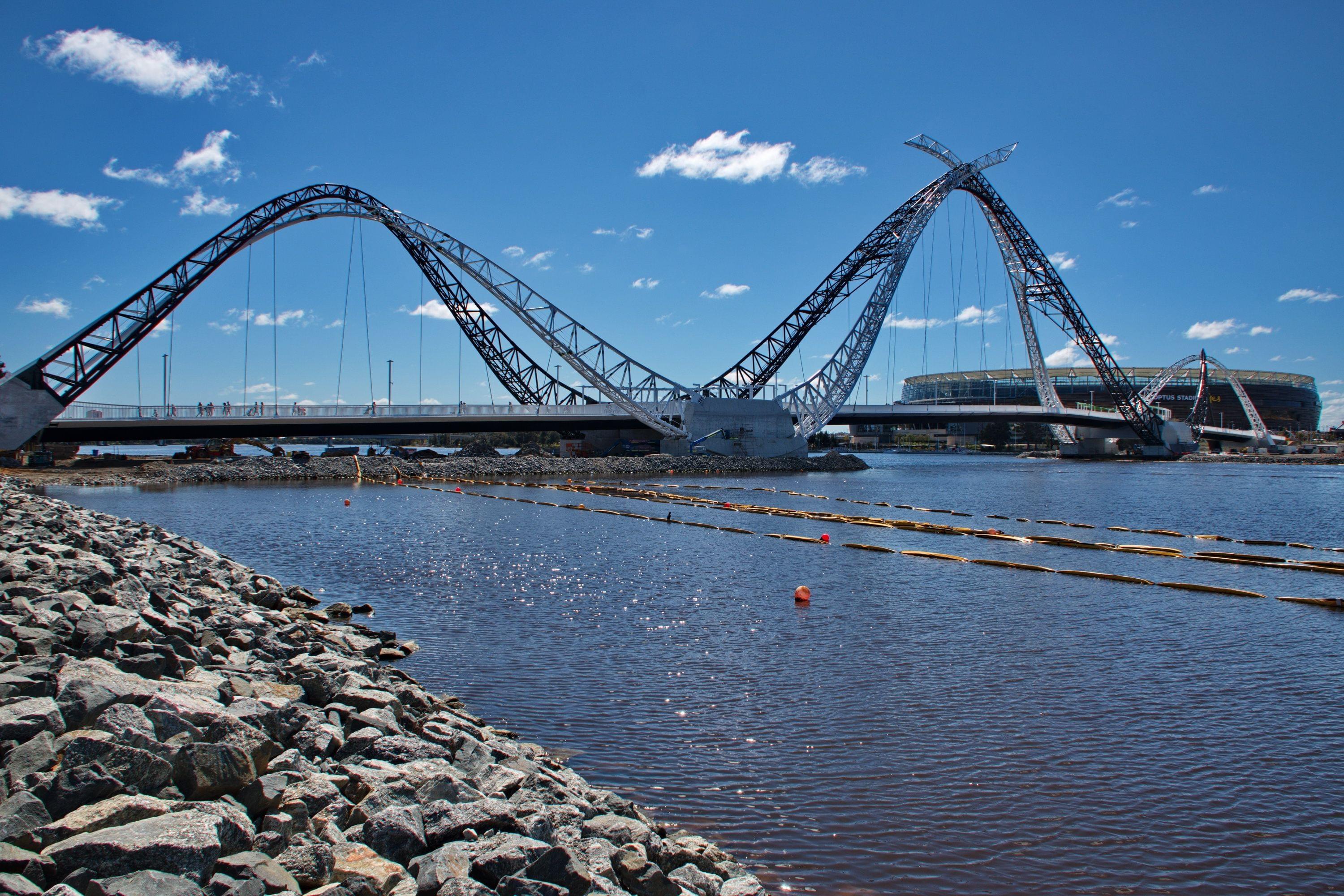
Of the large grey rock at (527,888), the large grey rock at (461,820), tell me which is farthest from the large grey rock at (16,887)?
the large grey rock at (527,888)

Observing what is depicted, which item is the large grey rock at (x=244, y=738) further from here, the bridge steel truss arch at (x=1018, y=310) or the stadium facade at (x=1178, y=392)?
the stadium facade at (x=1178, y=392)

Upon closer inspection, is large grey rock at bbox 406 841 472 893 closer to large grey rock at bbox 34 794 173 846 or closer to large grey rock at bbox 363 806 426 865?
large grey rock at bbox 363 806 426 865

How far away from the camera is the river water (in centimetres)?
680

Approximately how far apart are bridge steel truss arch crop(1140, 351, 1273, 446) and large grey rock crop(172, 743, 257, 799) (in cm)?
12191

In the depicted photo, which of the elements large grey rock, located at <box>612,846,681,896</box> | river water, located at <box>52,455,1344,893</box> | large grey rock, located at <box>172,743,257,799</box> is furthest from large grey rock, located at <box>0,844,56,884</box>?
river water, located at <box>52,455,1344,893</box>

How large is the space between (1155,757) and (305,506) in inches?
1431

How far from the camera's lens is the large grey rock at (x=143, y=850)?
3984 mm

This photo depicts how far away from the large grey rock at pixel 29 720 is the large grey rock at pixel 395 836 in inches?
84.8

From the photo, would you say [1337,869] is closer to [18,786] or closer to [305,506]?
[18,786]

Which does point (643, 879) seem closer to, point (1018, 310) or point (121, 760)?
point (121, 760)

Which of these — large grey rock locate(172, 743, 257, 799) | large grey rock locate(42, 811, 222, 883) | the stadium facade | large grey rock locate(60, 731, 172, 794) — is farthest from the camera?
the stadium facade

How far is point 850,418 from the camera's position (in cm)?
8856

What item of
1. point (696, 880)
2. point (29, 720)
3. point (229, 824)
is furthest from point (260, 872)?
point (696, 880)

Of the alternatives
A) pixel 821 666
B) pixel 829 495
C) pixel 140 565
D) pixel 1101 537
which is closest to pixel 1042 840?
pixel 821 666
